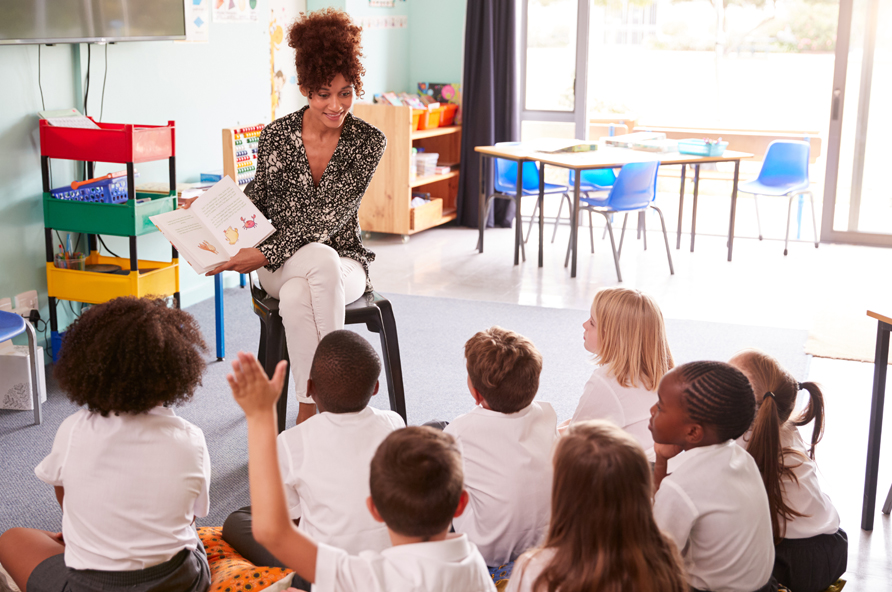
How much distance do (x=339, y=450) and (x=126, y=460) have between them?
14.4 inches

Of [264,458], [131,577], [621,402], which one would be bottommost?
[131,577]

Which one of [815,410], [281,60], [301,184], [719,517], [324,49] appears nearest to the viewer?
[719,517]

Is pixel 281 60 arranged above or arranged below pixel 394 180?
above

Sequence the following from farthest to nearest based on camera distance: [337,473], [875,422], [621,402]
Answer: [875,422]
[621,402]
[337,473]

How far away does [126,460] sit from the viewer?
56.1 inches

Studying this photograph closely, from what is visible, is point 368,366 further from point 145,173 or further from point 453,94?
point 453,94

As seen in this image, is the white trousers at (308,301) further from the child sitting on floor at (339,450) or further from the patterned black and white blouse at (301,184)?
the child sitting on floor at (339,450)

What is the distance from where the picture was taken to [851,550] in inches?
84.3

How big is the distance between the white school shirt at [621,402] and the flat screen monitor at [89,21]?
244cm

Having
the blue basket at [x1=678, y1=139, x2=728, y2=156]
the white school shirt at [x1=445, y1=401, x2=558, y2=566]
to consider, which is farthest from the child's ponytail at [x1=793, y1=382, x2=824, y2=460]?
the blue basket at [x1=678, y1=139, x2=728, y2=156]

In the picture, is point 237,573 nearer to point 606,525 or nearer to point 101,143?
point 606,525

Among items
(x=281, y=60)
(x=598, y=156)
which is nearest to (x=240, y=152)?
(x=281, y=60)

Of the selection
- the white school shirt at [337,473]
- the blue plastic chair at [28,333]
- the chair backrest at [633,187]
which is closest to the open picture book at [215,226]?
the blue plastic chair at [28,333]

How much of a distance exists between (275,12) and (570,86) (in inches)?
95.9
